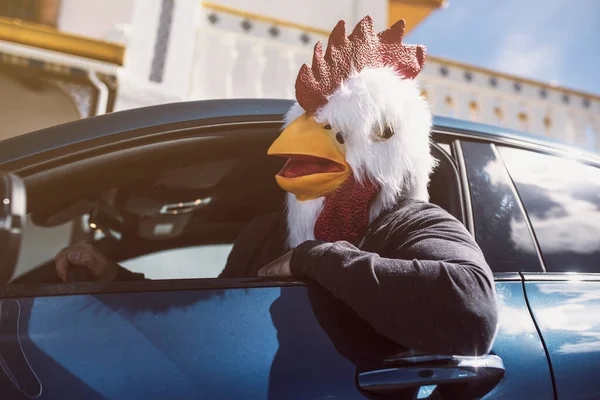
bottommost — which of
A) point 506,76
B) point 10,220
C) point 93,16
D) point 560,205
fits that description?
point 10,220

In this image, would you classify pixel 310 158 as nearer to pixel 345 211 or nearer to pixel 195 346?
pixel 345 211

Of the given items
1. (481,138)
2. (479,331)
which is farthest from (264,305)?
(481,138)

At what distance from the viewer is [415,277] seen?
973 mm

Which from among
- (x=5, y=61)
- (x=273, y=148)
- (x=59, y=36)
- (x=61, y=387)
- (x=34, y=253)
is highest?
(x=59, y=36)

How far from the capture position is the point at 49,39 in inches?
168

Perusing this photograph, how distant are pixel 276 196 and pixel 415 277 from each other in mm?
1115

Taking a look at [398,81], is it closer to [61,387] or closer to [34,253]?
[61,387]

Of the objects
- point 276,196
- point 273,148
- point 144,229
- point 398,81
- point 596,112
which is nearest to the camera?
point 273,148

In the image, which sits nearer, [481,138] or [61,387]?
[61,387]

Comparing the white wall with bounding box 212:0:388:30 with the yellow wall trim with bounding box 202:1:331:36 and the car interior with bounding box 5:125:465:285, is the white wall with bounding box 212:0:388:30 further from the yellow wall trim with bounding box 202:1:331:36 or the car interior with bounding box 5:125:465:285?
the car interior with bounding box 5:125:465:285

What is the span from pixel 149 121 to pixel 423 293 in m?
0.73

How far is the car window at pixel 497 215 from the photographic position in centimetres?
132

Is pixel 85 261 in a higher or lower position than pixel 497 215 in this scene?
lower

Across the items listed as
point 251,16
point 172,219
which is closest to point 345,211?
point 172,219
